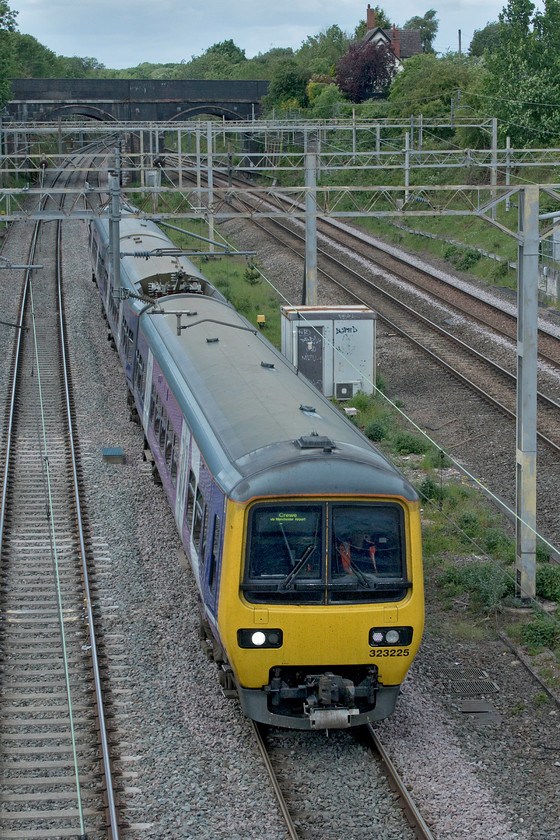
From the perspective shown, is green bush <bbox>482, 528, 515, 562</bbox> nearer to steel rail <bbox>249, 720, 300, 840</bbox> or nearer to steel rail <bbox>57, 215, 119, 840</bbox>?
steel rail <bbox>57, 215, 119, 840</bbox>

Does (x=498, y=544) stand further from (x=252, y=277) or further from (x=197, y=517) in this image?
(x=252, y=277)

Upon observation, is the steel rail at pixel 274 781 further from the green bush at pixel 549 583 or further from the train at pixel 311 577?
the green bush at pixel 549 583

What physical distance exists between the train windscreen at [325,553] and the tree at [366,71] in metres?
67.9

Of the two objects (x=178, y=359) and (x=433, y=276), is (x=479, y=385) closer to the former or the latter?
(x=178, y=359)

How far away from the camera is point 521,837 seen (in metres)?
7.60

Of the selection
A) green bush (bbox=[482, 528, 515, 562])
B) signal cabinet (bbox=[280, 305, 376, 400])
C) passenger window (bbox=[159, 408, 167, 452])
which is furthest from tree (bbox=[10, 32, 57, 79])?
green bush (bbox=[482, 528, 515, 562])

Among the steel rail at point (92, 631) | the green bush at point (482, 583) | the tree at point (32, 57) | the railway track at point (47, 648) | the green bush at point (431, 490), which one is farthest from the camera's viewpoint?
the tree at point (32, 57)

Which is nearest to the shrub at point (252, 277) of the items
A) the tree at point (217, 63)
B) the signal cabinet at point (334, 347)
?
the signal cabinet at point (334, 347)

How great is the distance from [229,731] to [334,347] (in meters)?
12.9

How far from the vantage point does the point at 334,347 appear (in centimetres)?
2112

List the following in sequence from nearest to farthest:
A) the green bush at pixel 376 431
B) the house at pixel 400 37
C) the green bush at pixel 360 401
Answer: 1. the green bush at pixel 376 431
2. the green bush at pixel 360 401
3. the house at pixel 400 37

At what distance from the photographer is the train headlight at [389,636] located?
855 cm

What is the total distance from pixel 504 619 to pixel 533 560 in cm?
76

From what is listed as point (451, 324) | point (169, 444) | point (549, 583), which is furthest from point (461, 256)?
point (169, 444)
